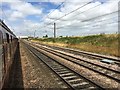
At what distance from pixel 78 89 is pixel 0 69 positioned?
4271mm

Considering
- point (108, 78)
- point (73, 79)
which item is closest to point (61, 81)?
point (73, 79)

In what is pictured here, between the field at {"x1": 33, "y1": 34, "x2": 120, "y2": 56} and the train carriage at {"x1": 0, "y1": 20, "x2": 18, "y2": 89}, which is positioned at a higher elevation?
the train carriage at {"x1": 0, "y1": 20, "x2": 18, "y2": 89}

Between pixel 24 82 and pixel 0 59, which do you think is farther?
pixel 24 82

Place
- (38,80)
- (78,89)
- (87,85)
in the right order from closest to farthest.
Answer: (78,89)
(87,85)
(38,80)

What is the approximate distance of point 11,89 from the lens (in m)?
10.1

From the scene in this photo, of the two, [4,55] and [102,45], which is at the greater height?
[4,55]

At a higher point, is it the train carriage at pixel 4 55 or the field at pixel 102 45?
the train carriage at pixel 4 55

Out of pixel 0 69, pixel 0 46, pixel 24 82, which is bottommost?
pixel 24 82

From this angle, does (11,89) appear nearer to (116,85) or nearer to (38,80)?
(38,80)

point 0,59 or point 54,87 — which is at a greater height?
point 0,59

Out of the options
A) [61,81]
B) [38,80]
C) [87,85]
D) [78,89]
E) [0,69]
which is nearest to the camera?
[0,69]

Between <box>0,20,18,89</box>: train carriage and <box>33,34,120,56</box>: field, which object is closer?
<box>0,20,18,89</box>: train carriage

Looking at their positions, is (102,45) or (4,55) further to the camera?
(102,45)

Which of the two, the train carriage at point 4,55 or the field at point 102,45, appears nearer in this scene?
the train carriage at point 4,55
